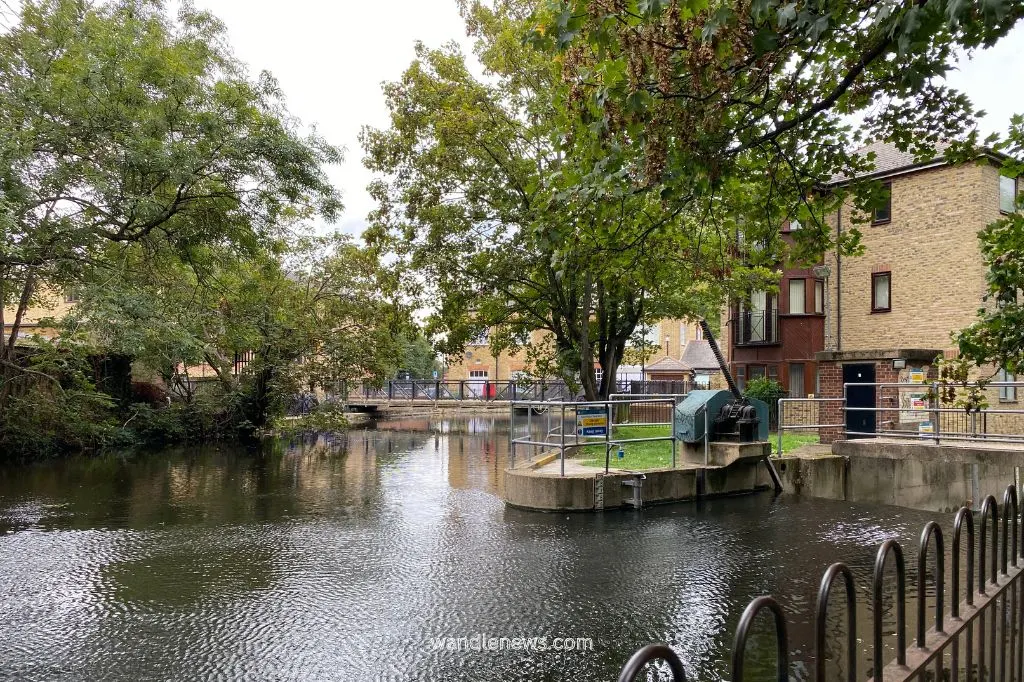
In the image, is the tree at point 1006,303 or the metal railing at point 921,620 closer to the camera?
the metal railing at point 921,620

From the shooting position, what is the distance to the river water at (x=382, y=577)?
18.7 feet

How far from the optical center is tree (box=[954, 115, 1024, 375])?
224 inches

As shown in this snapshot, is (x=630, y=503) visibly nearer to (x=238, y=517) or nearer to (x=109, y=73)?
(x=238, y=517)

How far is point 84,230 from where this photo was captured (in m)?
12.6

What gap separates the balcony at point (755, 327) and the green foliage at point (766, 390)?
225 cm

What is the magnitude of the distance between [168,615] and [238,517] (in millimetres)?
5313

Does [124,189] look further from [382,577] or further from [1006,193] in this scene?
[1006,193]

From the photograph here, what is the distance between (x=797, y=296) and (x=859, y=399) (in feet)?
35.5

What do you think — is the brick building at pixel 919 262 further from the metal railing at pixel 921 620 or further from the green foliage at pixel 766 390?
the metal railing at pixel 921 620

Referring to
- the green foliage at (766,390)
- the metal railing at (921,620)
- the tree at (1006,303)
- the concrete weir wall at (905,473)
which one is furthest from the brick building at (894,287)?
the metal railing at (921,620)

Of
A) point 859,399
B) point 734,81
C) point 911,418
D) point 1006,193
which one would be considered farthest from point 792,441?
point 734,81

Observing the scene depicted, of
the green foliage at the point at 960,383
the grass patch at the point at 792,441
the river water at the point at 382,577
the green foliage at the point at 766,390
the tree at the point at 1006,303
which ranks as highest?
the tree at the point at 1006,303

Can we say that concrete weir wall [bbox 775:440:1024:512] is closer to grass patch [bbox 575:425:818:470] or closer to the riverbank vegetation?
grass patch [bbox 575:425:818:470]

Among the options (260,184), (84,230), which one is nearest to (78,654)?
(84,230)
